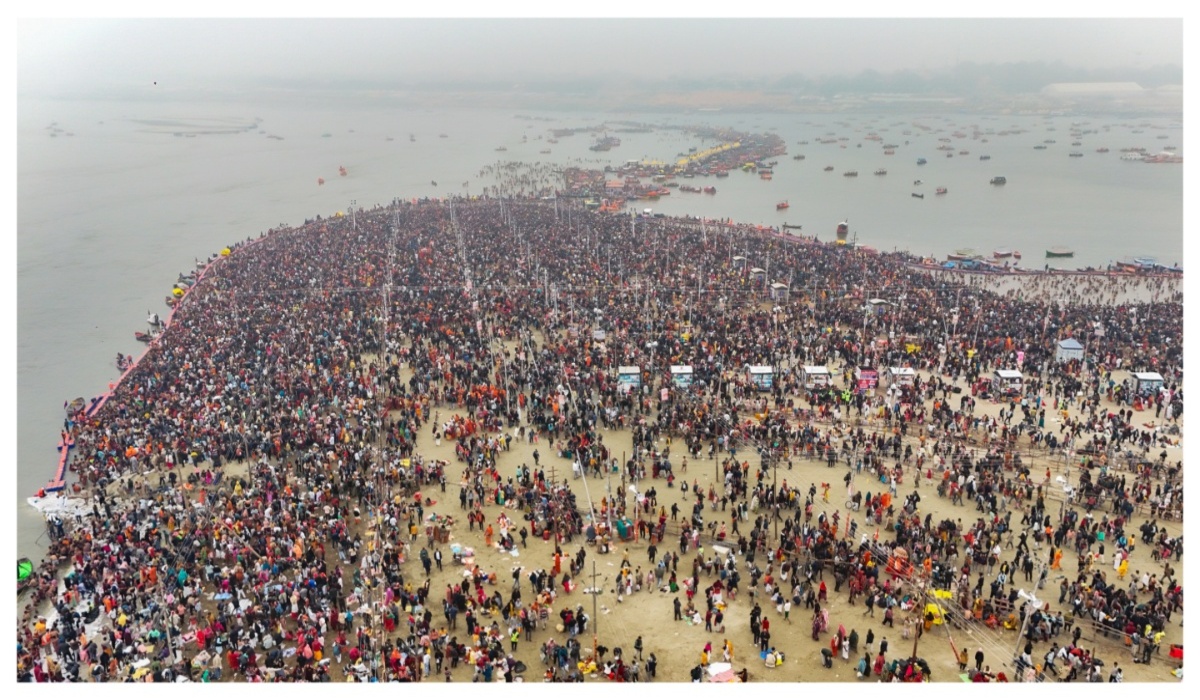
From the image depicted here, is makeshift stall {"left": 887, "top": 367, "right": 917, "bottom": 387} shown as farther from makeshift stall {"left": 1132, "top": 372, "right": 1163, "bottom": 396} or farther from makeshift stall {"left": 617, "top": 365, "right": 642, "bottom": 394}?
makeshift stall {"left": 617, "top": 365, "right": 642, "bottom": 394}

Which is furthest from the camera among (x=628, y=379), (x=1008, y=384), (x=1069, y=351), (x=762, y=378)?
(x=1069, y=351)

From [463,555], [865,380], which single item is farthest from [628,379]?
[463,555]

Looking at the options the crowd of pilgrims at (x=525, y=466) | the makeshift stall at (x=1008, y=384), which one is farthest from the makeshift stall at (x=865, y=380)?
the makeshift stall at (x=1008, y=384)

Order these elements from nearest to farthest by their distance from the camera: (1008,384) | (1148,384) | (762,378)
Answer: (1148,384), (1008,384), (762,378)

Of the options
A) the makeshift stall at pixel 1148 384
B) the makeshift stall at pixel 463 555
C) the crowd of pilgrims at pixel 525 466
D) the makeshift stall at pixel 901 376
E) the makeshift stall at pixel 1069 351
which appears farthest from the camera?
the makeshift stall at pixel 1069 351

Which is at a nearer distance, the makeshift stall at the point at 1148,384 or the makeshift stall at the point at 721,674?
the makeshift stall at the point at 721,674

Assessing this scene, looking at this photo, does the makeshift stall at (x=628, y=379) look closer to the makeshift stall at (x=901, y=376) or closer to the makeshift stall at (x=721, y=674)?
the makeshift stall at (x=901, y=376)

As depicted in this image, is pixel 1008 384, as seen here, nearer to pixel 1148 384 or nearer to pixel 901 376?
pixel 901 376

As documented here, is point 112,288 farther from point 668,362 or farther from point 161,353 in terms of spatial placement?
point 668,362
